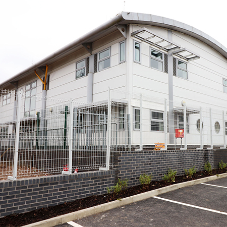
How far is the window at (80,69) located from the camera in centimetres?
1326

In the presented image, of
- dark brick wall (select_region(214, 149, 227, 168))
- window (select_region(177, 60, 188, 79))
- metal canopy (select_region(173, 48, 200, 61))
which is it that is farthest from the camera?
window (select_region(177, 60, 188, 79))

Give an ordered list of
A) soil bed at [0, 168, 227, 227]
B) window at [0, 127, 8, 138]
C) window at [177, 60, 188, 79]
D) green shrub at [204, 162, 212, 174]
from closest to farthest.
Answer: soil bed at [0, 168, 227, 227] → window at [0, 127, 8, 138] → green shrub at [204, 162, 212, 174] → window at [177, 60, 188, 79]

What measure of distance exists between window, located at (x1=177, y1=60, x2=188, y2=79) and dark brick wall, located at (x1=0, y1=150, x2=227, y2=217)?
5.84m

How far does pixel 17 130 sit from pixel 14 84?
54.6 ft

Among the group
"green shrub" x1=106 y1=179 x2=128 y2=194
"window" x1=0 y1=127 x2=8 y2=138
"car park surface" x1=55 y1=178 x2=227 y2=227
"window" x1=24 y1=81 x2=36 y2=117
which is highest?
"window" x1=24 y1=81 x2=36 y2=117

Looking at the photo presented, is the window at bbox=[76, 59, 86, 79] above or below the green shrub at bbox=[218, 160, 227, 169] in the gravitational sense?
above

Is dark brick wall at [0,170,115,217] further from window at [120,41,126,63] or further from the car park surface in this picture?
window at [120,41,126,63]

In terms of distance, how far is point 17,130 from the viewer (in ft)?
16.0

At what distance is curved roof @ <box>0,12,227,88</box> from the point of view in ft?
34.4

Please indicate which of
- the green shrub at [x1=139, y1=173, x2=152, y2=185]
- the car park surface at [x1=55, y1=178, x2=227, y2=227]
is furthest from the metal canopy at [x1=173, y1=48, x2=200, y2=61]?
the car park surface at [x1=55, y1=178, x2=227, y2=227]

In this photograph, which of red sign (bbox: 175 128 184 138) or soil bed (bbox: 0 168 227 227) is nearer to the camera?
soil bed (bbox: 0 168 227 227)

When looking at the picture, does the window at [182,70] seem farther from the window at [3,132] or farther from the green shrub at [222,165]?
the window at [3,132]

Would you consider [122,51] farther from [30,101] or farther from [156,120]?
[30,101]

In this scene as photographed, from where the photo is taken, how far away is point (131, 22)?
1077 cm
